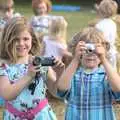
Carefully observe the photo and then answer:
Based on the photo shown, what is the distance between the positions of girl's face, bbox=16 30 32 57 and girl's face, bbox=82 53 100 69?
1.43ft

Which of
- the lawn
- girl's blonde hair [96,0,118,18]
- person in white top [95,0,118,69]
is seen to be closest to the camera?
person in white top [95,0,118,69]

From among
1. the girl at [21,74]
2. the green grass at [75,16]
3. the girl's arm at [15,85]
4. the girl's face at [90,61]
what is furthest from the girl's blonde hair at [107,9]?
the green grass at [75,16]

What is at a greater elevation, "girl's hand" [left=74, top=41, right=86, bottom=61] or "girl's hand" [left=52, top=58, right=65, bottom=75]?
"girl's hand" [left=74, top=41, right=86, bottom=61]

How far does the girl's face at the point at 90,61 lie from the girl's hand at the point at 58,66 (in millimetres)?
146

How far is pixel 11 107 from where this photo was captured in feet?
12.3

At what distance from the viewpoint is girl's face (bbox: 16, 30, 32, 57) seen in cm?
369

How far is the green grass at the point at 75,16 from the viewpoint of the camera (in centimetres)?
1581

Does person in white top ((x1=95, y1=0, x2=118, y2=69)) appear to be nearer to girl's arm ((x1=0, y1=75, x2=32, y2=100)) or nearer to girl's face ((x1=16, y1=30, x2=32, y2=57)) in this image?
girl's face ((x1=16, y1=30, x2=32, y2=57))

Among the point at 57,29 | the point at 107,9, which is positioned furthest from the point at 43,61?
the point at 107,9

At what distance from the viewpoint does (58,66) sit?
3.53 m

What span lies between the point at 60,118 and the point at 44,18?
2190mm

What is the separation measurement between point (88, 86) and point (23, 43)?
55cm

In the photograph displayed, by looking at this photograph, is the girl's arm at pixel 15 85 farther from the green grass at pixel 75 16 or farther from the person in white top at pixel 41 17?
the green grass at pixel 75 16

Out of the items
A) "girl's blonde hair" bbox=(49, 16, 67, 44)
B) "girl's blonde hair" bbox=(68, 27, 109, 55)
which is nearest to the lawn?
"girl's blonde hair" bbox=(49, 16, 67, 44)
